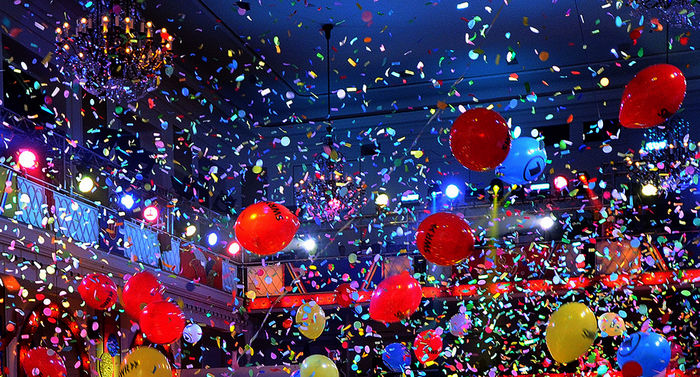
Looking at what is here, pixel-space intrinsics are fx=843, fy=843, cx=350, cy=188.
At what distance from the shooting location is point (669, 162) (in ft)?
32.7

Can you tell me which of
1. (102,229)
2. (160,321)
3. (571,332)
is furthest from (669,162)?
(102,229)

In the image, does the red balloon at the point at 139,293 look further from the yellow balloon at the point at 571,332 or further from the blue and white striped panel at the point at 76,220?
the yellow balloon at the point at 571,332

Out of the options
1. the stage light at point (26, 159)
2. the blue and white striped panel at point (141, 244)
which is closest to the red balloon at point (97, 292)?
the stage light at point (26, 159)

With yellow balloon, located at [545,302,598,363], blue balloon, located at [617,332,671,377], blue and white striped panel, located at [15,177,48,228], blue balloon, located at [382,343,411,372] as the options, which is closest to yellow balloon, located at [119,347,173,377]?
yellow balloon, located at [545,302,598,363]

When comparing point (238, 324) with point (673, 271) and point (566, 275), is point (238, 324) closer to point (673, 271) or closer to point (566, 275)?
point (566, 275)

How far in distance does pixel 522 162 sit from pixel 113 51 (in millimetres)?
2745

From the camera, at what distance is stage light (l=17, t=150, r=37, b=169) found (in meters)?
8.41

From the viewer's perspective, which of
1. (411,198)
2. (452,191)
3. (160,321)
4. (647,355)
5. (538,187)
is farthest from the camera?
(411,198)

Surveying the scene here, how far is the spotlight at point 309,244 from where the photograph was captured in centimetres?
1395

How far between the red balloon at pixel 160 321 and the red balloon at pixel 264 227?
1062 millimetres

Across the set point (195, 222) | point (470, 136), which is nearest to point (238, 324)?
point (195, 222)

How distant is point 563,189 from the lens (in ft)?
42.3

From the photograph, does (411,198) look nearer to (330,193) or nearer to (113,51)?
(330,193)

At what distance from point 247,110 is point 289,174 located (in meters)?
1.41
